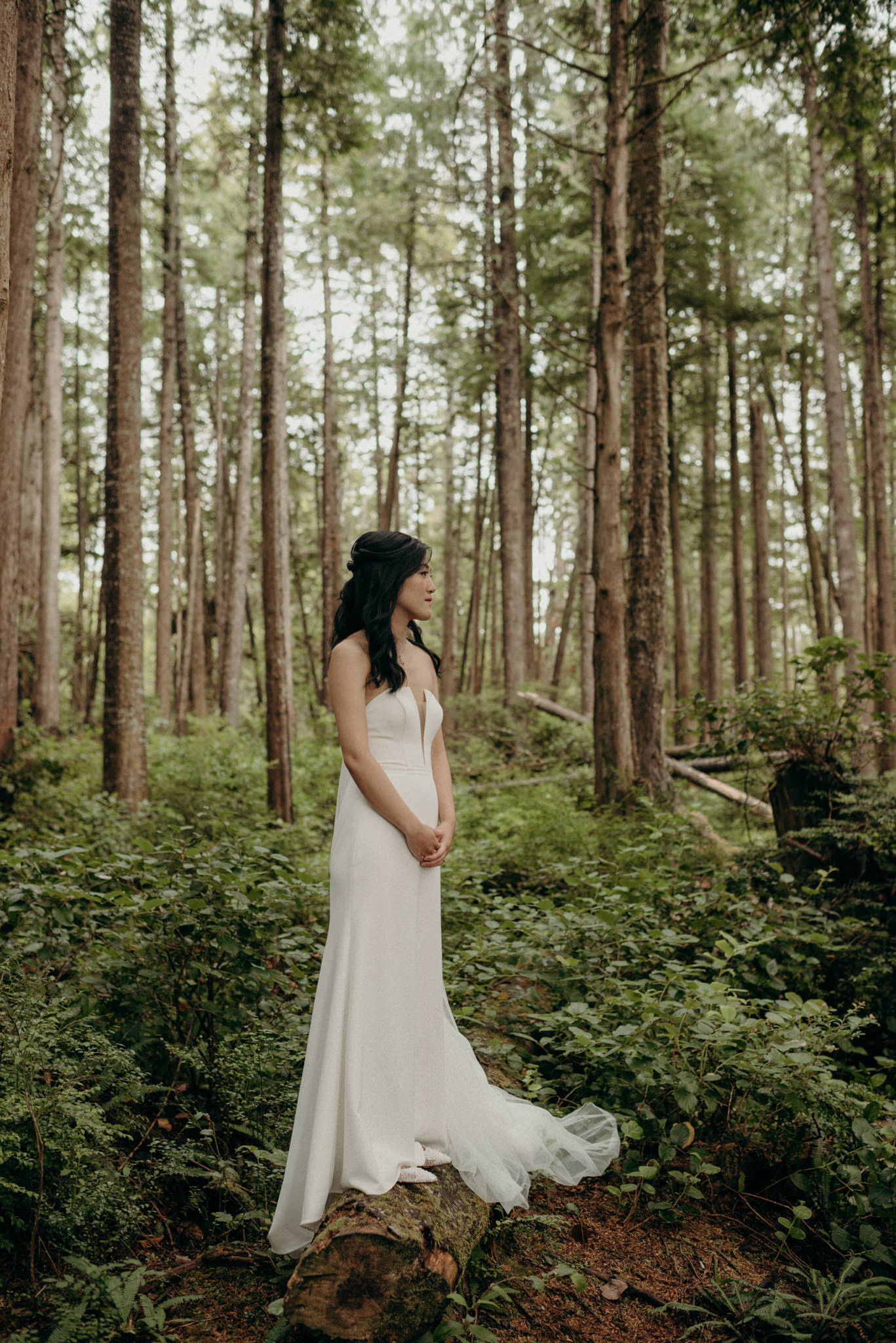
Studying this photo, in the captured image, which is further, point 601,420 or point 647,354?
point 647,354

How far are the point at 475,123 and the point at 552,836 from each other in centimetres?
1967

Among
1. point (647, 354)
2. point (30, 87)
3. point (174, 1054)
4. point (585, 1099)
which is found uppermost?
point (30, 87)

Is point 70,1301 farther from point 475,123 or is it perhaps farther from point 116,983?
point 475,123

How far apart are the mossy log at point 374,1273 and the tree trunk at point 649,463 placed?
753 centimetres

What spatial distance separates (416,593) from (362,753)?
2.46ft

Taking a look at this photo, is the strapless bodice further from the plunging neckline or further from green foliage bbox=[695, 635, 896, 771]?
green foliage bbox=[695, 635, 896, 771]

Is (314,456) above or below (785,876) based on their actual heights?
above

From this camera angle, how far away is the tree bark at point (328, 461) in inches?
785

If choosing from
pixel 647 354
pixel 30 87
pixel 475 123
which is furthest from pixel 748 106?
pixel 30 87

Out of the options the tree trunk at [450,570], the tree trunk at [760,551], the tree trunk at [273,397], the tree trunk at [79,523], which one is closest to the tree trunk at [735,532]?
the tree trunk at [760,551]

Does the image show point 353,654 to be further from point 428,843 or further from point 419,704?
point 428,843

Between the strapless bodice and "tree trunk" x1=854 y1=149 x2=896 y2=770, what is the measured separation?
1619cm

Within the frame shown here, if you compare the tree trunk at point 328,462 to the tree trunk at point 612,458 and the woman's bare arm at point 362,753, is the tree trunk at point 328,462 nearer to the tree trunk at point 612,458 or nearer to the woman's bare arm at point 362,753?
the tree trunk at point 612,458

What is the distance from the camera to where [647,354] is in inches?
415
